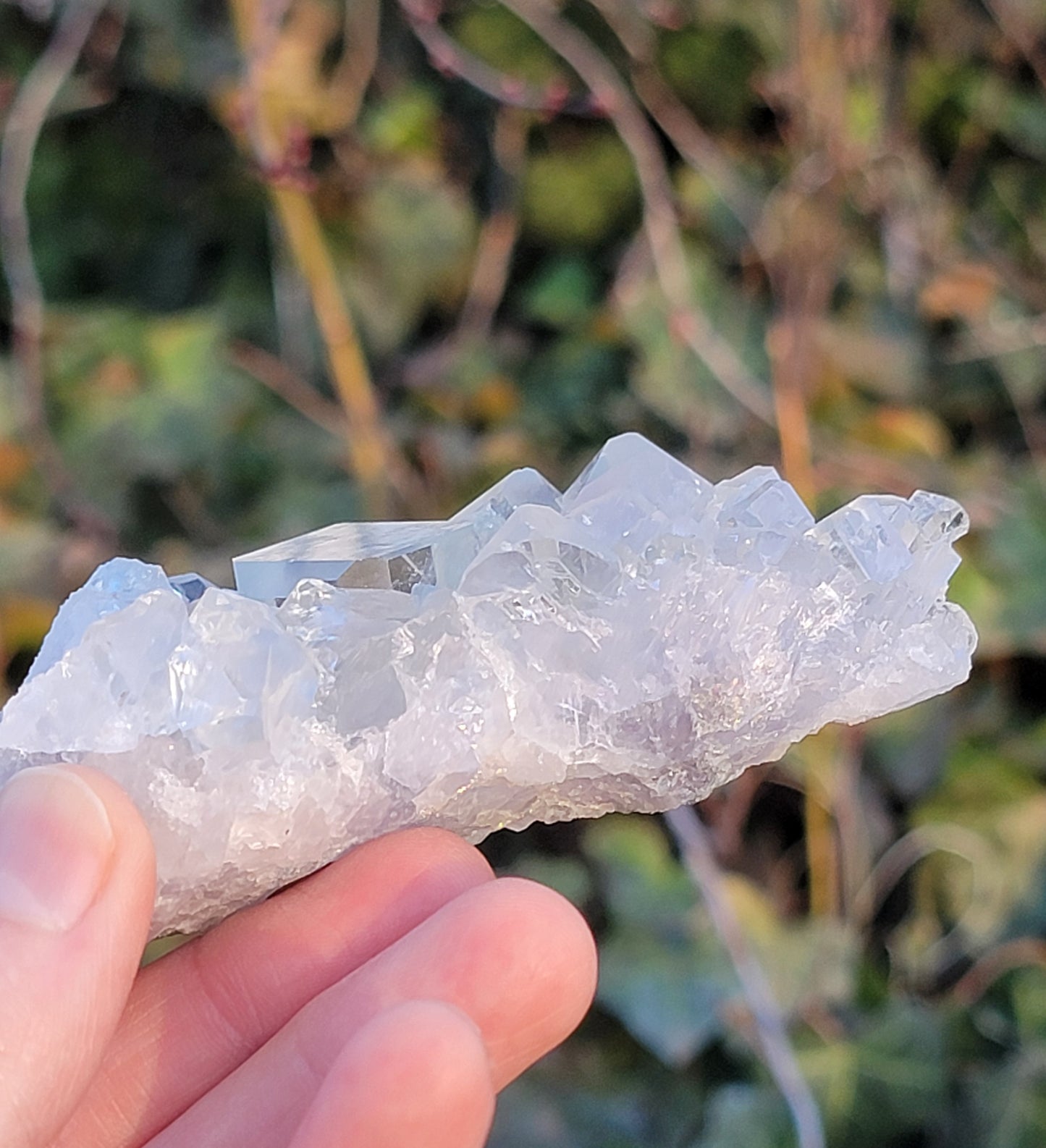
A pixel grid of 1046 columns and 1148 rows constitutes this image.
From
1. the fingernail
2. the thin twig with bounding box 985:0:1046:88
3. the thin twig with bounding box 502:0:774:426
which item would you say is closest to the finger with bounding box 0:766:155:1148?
the fingernail

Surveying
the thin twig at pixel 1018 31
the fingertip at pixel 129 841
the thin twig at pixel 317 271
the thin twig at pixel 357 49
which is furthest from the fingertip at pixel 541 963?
the thin twig at pixel 1018 31

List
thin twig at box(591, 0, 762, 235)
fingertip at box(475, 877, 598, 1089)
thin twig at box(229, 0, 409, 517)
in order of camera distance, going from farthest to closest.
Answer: thin twig at box(591, 0, 762, 235)
thin twig at box(229, 0, 409, 517)
fingertip at box(475, 877, 598, 1089)

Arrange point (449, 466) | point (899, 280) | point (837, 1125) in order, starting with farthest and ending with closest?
point (899, 280), point (449, 466), point (837, 1125)

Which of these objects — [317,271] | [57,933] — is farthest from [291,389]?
[57,933]

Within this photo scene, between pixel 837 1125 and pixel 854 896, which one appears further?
pixel 854 896

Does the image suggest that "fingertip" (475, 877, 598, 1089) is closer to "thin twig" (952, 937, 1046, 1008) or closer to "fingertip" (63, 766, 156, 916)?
"fingertip" (63, 766, 156, 916)

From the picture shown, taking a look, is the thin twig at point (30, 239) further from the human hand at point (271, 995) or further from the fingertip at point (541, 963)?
the fingertip at point (541, 963)

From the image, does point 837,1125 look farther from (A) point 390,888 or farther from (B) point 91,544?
(B) point 91,544

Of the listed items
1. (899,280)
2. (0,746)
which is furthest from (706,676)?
(899,280)
